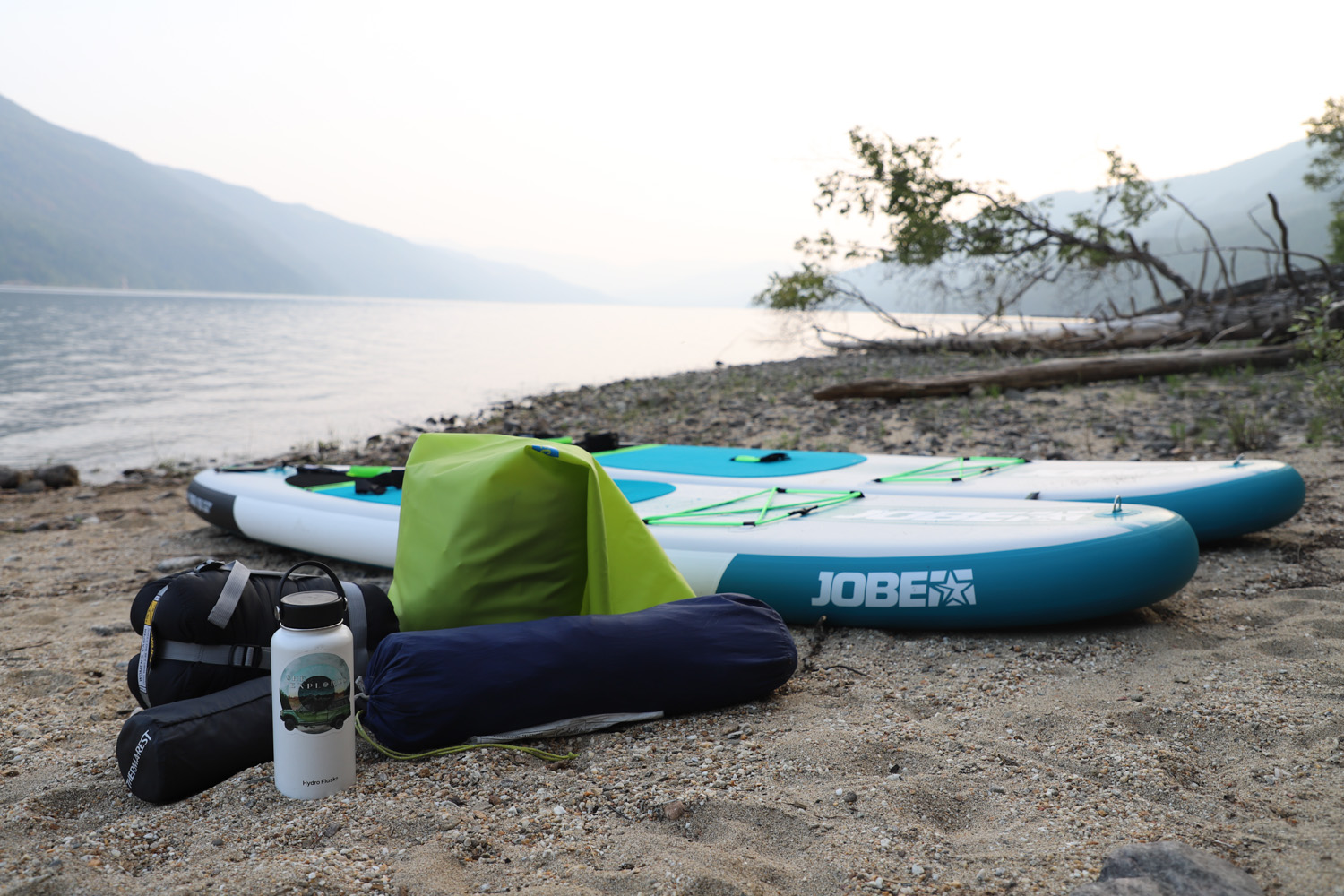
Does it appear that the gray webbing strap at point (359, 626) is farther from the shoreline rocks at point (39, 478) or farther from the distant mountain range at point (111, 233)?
the distant mountain range at point (111, 233)

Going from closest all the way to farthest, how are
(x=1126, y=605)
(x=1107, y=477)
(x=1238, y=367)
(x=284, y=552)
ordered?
(x=1126, y=605), (x=1107, y=477), (x=284, y=552), (x=1238, y=367)

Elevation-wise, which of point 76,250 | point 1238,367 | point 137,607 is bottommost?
point 137,607

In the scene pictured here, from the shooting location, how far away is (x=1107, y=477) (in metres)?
3.99

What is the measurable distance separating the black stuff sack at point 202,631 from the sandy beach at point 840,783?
0.26 metres

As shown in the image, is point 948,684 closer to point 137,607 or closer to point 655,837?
point 655,837

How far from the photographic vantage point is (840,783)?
190 centimetres

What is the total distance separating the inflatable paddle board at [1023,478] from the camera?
3645 millimetres

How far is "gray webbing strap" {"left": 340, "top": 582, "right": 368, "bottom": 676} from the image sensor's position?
2404mm

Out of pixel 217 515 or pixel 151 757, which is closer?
pixel 151 757

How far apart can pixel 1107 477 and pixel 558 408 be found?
8788 millimetres

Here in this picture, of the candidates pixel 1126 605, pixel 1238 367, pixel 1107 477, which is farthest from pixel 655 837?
pixel 1238 367

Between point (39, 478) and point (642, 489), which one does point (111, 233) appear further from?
point (642, 489)

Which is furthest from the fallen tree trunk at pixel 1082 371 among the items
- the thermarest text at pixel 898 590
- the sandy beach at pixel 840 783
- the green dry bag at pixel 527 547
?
the green dry bag at pixel 527 547

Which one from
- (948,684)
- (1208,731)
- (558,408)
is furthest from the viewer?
(558,408)
